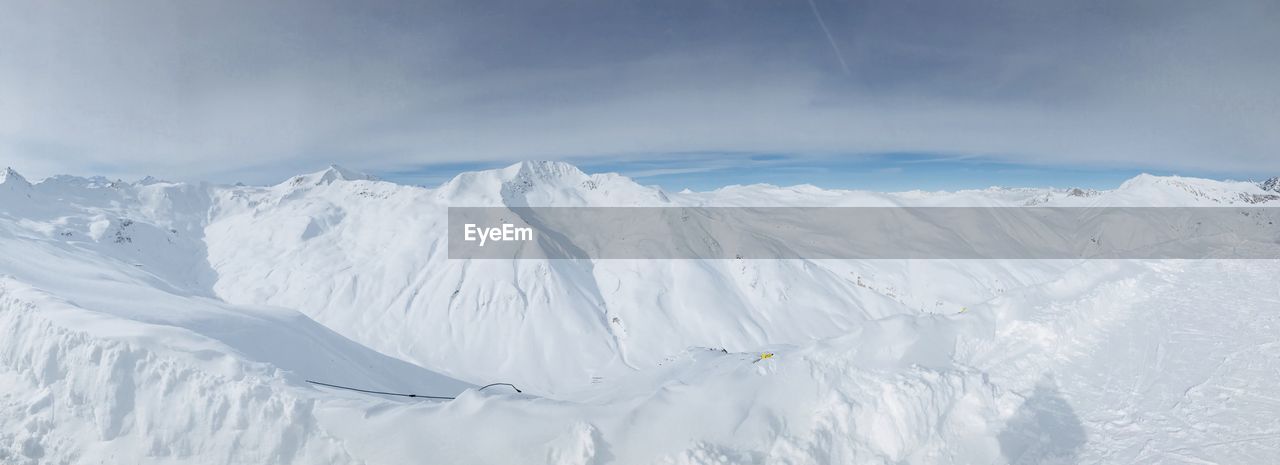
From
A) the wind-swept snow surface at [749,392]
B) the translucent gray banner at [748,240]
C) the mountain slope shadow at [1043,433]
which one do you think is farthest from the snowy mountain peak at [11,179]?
Answer: the mountain slope shadow at [1043,433]

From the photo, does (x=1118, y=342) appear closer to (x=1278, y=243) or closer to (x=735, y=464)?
(x=735, y=464)

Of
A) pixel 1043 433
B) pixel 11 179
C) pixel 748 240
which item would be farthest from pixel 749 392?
pixel 11 179

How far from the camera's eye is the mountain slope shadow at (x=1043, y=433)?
8.48 meters

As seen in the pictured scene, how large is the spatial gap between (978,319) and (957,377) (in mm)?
3700

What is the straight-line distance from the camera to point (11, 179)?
164m

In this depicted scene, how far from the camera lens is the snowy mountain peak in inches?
6304

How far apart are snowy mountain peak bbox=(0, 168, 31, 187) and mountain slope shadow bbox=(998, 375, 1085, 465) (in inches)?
10564

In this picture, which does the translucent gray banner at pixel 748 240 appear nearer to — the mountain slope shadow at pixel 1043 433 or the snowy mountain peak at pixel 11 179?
the snowy mountain peak at pixel 11 179

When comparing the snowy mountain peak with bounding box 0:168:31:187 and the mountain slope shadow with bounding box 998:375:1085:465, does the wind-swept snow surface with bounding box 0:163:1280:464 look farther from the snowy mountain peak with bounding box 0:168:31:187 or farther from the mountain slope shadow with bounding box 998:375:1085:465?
the snowy mountain peak with bounding box 0:168:31:187

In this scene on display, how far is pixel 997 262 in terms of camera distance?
168m

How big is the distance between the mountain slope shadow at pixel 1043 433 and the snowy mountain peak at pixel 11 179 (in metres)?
268

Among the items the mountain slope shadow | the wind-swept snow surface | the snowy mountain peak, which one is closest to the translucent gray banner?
the snowy mountain peak

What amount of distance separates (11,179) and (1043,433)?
908 feet

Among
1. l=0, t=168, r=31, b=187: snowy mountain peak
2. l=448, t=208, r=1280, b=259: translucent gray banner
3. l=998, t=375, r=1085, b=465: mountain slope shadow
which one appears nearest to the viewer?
l=998, t=375, r=1085, b=465: mountain slope shadow
